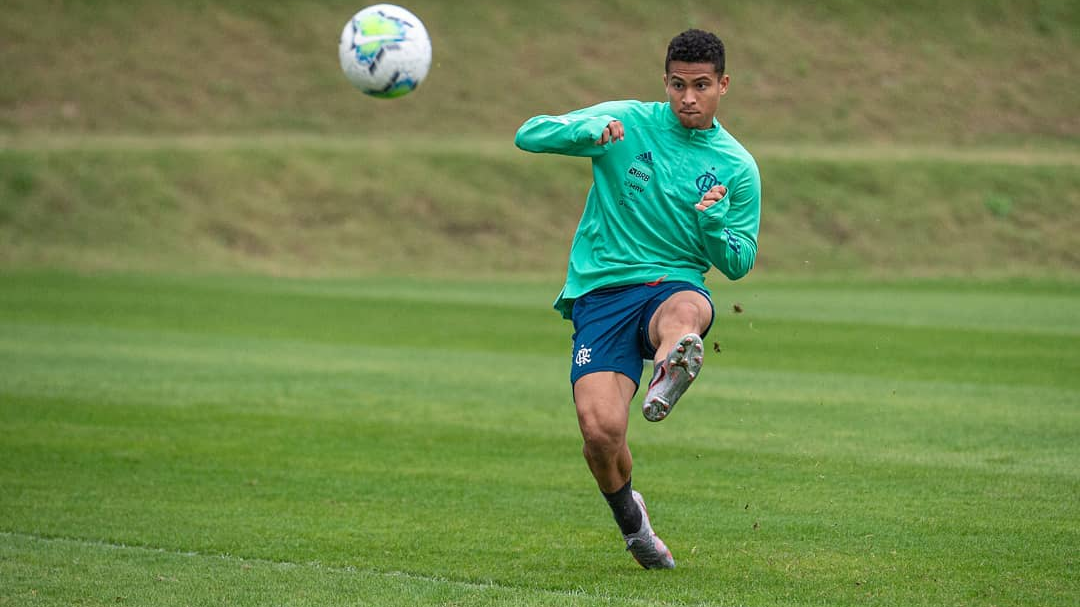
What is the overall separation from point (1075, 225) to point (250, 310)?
2541 cm

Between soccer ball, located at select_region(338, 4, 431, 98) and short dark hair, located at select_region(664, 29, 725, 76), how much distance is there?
8.73 ft

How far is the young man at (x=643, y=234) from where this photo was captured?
7320 mm

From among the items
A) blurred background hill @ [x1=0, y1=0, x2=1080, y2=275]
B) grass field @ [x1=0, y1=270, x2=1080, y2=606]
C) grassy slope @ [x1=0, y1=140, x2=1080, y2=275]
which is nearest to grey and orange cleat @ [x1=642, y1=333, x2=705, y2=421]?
grass field @ [x1=0, y1=270, x2=1080, y2=606]

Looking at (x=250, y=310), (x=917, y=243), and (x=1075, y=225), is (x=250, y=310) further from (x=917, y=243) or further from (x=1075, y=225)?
(x=1075, y=225)

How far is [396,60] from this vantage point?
9.74m

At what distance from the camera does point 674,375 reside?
277 inches

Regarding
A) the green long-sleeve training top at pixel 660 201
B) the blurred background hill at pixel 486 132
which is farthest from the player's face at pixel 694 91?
the blurred background hill at pixel 486 132

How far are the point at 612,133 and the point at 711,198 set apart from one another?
24.1 inches

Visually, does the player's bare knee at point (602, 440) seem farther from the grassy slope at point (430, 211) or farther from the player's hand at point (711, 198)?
the grassy slope at point (430, 211)

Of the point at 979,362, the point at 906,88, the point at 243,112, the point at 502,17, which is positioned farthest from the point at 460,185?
the point at 979,362

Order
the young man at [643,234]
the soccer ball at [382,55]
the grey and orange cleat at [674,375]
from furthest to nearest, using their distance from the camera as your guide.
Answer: the soccer ball at [382,55] < the young man at [643,234] < the grey and orange cleat at [674,375]

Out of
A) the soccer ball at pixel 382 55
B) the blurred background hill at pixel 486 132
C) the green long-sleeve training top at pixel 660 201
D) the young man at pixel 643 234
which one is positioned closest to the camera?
the young man at pixel 643 234

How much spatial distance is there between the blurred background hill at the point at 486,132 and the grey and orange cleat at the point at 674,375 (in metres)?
29.5

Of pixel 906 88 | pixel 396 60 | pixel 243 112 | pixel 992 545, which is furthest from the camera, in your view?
pixel 906 88
